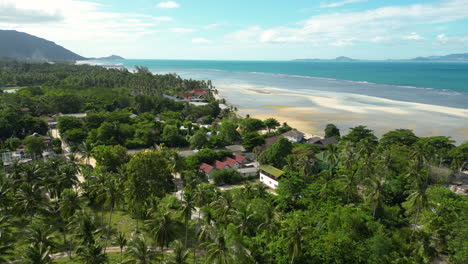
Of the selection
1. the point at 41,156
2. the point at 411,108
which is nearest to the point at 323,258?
the point at 41,156

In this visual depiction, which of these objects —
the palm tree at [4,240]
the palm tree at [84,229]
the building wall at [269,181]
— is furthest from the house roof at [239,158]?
the palm tree at [4,240]

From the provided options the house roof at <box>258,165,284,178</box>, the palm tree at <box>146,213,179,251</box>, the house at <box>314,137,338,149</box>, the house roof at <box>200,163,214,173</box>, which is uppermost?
the palm tree at <box>146,213,179,251</box>

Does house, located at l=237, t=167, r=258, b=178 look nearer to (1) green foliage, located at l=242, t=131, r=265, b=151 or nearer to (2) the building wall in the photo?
(2) the building wall

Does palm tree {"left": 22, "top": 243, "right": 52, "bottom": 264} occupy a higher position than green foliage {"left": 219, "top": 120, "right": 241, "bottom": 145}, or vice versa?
palm tree {"left": 22, "top": 243, "right": 52, "bottom": 264}

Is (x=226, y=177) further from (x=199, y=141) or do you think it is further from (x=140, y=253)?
(x=140, y=253)

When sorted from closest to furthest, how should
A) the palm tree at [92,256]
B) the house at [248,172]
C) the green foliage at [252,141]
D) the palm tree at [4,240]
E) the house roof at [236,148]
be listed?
the palm tree at [92,256]
the palm tree at [4,240]
the house at [248,172]
the green foliage at [252,141]
the house roof at [236,148]

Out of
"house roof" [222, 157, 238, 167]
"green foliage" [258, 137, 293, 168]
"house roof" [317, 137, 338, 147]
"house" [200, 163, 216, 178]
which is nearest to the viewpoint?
"house" [200, 163, 216, 178]

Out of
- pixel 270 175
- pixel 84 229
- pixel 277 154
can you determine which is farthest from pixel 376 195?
pixel 84 229

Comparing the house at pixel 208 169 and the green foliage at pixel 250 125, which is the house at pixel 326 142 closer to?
the green foliage at pixel 250 125

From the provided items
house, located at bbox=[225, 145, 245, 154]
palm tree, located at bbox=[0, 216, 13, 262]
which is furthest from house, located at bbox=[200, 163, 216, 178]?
palm tree, located at bbox=[0, 216, 13, 262]
